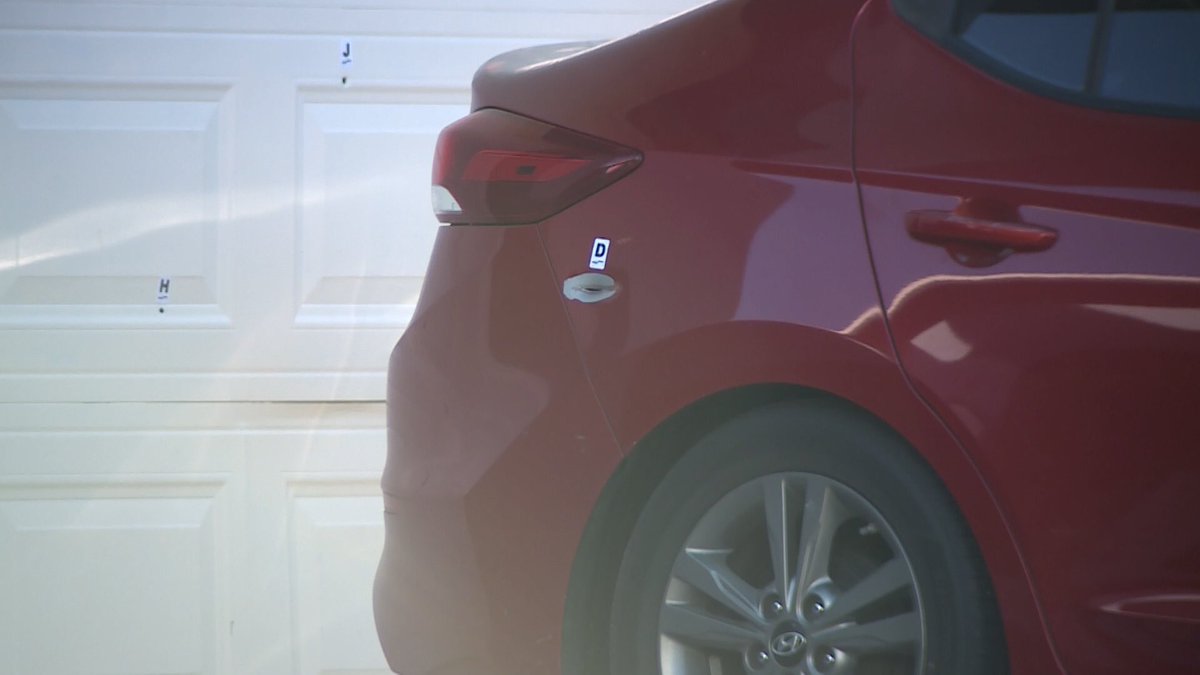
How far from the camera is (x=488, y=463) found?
85.3 inches

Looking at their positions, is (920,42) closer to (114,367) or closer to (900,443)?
(900,443)

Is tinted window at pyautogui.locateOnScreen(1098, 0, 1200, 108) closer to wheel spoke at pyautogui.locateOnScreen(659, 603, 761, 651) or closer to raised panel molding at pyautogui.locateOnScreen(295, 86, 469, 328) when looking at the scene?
wheel spoke at pyautogui.locateOnScreen(659, 603, 761, 651)

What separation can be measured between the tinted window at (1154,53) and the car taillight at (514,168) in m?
0.67

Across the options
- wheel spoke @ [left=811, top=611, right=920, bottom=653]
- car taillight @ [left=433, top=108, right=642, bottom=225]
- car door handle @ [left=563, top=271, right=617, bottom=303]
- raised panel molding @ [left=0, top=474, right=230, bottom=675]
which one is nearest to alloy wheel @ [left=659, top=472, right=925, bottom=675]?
→ wheel spoke @ [left=811, top=611, right=920, bottom=653]

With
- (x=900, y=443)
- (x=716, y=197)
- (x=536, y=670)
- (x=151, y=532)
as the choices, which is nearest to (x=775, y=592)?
(x=900, y=443)

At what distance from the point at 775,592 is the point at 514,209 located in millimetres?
715

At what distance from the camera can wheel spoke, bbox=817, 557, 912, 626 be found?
181cm

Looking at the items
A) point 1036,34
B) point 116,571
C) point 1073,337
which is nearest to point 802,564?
point 1073,337

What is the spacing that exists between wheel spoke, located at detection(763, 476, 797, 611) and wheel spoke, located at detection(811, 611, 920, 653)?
0.27 ft

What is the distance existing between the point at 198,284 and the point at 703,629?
2.68 m

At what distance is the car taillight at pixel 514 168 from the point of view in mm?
2127

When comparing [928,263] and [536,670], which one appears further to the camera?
[536,670]

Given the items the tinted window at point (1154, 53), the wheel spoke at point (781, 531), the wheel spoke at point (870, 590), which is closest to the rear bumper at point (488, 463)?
the wheel spoke at point (781, 531)

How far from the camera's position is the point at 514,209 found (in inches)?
87.0
